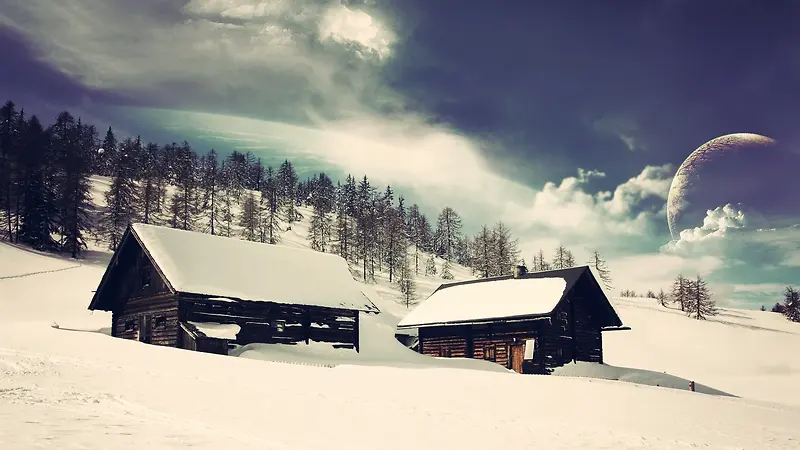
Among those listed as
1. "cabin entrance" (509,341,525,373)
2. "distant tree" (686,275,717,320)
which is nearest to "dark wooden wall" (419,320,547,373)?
"cabin entrance" (509,341,525,373)

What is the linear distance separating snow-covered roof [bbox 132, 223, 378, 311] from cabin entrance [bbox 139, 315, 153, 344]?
383 cm

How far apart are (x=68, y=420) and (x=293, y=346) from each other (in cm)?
2477

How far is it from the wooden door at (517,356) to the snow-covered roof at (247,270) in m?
9.14

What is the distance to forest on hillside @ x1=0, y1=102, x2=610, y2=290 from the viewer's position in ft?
227

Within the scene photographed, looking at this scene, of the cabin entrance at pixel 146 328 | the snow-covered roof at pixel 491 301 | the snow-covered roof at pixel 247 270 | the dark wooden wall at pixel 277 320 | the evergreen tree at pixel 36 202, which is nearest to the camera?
the dark wooden wall at pixel 277 320

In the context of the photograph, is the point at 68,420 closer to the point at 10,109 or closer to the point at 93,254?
the point at 93,254

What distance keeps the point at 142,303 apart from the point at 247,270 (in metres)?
6.12

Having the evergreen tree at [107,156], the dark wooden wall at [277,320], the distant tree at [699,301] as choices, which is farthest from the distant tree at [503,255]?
the evergreen tree at [107,156]

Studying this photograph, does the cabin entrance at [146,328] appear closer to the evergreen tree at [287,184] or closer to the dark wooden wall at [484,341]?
the dark wooden wall at [484,341]

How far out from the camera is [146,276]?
35344mm

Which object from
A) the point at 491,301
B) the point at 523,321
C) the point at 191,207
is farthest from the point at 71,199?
the point at 523,321

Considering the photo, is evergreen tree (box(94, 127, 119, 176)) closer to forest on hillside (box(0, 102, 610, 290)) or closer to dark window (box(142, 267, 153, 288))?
forest on hillside (box(0, 102, 610, 290))

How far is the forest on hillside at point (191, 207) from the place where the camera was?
69.3 metres

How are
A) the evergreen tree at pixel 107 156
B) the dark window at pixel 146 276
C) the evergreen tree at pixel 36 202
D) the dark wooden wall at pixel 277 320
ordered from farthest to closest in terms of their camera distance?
the evergreen tree at pixel 107 156 < the evergreen tree at pixel 36 202 < the dark window at pixel 146 276 < the dark wooden wall at pixel 277 320
